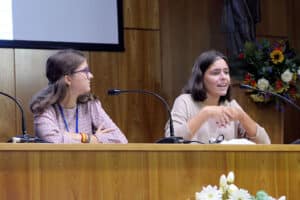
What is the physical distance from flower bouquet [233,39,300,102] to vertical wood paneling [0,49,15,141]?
1677 millimetres

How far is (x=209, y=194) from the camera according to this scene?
2.46 metres

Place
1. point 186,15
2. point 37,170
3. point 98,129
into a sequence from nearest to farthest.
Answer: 1. point 37,170
2. point 98,129
3. point 186,15

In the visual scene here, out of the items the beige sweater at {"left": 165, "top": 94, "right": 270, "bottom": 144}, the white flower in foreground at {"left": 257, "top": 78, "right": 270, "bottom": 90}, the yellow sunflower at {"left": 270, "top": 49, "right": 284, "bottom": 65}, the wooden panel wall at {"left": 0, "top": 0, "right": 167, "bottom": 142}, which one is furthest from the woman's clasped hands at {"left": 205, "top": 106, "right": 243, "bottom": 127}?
the wooden panel wall at {"left": 0, "top": 0, "right": 167, "bottom": 142}

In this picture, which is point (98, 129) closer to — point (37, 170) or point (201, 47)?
point (37, 170)

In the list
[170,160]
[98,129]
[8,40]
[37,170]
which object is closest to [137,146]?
[170,160]

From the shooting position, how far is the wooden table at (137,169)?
2.32 metres

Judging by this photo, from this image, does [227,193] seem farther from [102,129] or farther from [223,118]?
[102,129]

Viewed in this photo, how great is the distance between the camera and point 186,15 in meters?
5.64

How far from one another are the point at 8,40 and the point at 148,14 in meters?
A: 1.14

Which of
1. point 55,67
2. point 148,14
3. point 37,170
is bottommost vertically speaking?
point 37,170

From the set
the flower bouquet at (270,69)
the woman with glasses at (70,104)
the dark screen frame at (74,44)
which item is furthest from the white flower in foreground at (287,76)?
the woman with glasses at (70,104)

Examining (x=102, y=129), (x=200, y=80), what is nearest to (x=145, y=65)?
(x=200, y=80)

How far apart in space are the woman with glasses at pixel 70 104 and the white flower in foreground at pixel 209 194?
3.21ft

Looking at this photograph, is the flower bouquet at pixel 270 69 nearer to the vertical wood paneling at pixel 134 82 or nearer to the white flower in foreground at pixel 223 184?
the vertical wood paneling at pixel 134 82
